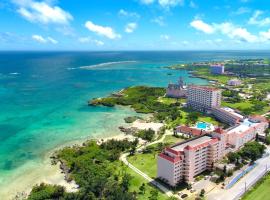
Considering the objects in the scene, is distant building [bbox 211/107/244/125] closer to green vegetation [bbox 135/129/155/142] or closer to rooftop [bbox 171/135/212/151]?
green vegetation [bbox 135/129/155/142]

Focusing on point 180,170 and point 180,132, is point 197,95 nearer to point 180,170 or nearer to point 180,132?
point 180,132

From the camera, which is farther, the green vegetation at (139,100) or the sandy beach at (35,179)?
the green vegetation at (139,100)

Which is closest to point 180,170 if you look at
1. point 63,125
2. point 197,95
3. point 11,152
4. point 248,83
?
point 11,152

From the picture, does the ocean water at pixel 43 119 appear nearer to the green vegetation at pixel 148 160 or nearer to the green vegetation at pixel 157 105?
the green vegetation at pixel 157 105

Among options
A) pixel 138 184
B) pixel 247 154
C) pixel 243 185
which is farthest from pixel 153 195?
pixel 247 154

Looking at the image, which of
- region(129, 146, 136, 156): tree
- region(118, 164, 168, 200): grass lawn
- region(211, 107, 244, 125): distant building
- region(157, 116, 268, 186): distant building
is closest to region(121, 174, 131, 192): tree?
region(118, 164, 168, 200): grass lawn

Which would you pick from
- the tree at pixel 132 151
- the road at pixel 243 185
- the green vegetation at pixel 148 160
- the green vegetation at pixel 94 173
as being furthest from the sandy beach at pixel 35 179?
the road at pixel 243 185
